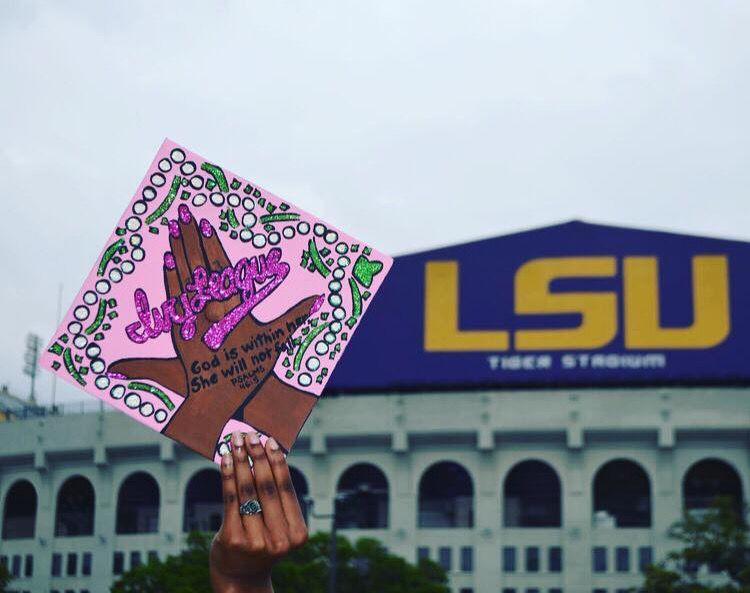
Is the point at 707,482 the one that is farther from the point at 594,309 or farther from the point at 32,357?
the point at 32,357

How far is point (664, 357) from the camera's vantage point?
65.9 m

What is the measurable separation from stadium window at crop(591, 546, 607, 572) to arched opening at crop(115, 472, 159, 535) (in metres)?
21.3

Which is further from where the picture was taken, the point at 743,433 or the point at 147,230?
the point at 743,433

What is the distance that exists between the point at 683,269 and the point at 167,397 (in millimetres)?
58304

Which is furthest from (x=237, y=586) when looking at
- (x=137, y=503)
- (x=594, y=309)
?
(x=137, y=503)

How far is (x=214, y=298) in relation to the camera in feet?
34.7

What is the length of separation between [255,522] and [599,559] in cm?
5954

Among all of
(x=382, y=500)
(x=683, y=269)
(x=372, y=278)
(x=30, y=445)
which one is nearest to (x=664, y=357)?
(x=683, y=269)

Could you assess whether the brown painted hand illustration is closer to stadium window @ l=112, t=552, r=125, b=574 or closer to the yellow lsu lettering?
the yellow lsu lettering

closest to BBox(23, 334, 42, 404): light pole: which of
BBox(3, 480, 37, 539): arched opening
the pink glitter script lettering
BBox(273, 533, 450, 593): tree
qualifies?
BBox(3, 480, 37, 539): arched opening

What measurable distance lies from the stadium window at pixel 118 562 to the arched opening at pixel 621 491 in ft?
72.7

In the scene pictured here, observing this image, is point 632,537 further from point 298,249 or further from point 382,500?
point 298,249

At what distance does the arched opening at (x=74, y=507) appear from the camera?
250ft

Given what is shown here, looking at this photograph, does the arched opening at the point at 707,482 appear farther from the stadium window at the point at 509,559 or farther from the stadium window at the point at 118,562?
the stadium window at the point at 118,562
